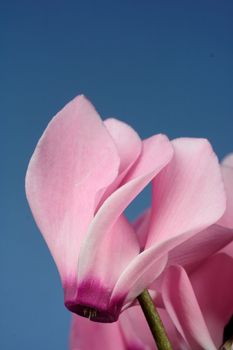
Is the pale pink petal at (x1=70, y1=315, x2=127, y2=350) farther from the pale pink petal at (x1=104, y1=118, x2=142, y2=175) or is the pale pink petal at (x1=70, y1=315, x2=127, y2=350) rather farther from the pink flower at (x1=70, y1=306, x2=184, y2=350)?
the pale pink petal at (x1=104, y1=118, x2=142, y2=175)

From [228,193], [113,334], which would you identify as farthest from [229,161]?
[113,334]

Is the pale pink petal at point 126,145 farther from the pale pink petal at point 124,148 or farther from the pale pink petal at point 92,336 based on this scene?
Answer: the pale pink petal at point 92,336

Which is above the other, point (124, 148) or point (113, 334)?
point (124, 148)

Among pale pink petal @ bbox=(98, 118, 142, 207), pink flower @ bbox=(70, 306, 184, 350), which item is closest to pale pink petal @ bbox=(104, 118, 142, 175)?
pale pink petal @ bbox=(98, 118, 142, 207)

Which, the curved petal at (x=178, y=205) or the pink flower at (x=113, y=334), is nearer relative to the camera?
the curved petal at (x=178, y=205)

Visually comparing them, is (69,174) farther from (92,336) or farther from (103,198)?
(92,336)

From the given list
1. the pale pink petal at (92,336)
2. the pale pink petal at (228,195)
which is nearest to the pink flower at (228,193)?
the pale pink petal at (228,195)

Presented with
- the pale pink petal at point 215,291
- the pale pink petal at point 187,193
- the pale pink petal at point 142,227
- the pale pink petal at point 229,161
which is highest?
the pale pink petal at point 187,193
